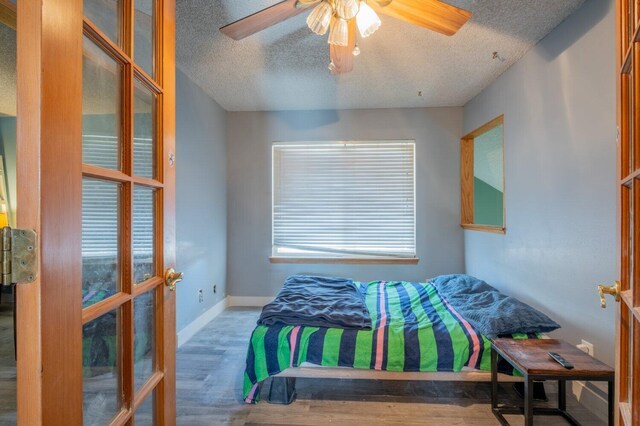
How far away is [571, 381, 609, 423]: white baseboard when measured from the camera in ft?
5.71

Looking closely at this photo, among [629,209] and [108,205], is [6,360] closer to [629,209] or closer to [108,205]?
[108,205]

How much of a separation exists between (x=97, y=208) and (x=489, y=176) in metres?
4.19

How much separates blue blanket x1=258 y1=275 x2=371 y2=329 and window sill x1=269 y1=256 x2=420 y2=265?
968 millimetres

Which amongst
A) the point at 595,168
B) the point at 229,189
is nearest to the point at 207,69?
the point at 229,189

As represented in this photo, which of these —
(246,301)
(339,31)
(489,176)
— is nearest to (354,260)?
(246,301)

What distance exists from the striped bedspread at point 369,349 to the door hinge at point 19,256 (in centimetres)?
154

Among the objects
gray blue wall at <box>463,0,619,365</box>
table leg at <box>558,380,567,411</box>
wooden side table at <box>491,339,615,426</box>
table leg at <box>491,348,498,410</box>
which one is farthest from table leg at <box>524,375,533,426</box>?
gray blue wall at <box>463,0,619,365</box>

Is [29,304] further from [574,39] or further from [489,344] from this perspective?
[574,39]

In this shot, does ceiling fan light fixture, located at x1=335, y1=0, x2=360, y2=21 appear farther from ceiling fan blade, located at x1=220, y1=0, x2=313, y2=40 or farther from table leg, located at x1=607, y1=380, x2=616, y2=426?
table leg, located at x1=607, y1=380, x2=616, y2=426

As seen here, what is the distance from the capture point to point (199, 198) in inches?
122

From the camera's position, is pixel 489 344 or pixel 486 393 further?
pixel 486 393

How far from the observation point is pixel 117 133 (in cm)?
87

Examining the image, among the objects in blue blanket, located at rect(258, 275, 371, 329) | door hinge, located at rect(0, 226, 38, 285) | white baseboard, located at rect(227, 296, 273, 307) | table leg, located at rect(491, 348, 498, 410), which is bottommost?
white baseboard, located at rect(227, 296, 273, 307)

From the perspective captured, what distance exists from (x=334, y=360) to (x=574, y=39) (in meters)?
2.48
